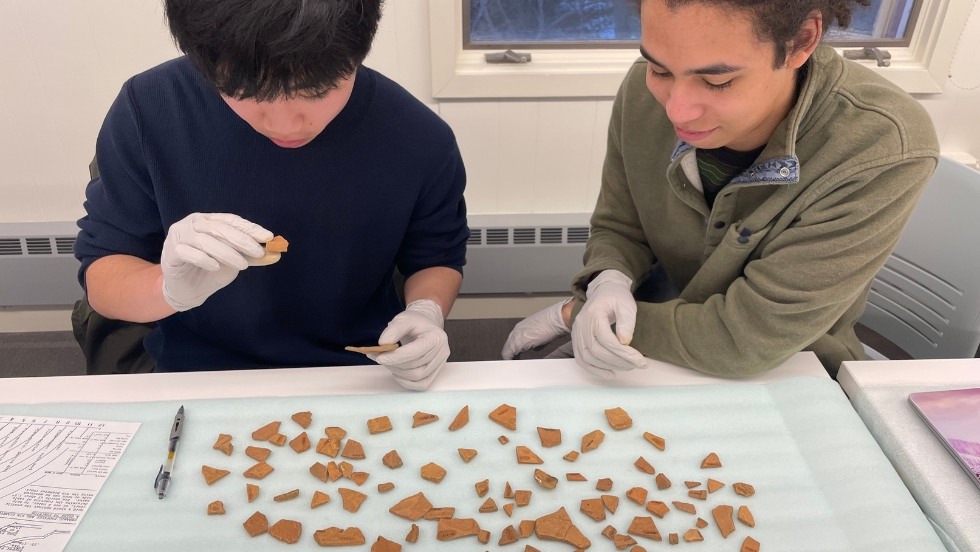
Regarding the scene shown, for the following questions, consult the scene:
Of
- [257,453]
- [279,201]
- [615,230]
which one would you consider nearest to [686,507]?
[257,453]

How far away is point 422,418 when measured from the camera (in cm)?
102

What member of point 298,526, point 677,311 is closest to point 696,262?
point 677,311

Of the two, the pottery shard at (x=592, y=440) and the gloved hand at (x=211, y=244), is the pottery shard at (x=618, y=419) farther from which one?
the gloved hand at (x=211, y=244)

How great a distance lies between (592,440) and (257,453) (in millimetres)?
457

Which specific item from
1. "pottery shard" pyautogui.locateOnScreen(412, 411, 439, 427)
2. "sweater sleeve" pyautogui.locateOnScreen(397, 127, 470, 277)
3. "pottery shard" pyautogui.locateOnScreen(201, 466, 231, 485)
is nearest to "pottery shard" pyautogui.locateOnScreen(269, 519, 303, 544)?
"pottery shard" pyautogui.locateOnScreen(201, 466, 231, 485)

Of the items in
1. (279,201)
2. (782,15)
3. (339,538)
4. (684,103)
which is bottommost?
(339,538)

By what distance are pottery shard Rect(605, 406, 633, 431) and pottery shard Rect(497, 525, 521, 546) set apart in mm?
228

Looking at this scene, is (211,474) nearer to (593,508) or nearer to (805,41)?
(593,508)

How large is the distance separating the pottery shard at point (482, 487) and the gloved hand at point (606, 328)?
0.90 ft

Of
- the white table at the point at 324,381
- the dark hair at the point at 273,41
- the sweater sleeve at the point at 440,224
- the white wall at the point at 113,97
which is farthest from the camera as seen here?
the white wall at the point at 113,97

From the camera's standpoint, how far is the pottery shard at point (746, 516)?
88 cm

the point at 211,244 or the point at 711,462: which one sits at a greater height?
the point at 211,244

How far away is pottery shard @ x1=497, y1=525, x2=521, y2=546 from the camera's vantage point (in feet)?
2.83

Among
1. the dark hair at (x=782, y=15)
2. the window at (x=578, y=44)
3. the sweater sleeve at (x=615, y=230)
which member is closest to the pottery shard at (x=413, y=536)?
the sweater sleeve at (x=615, y=230)
